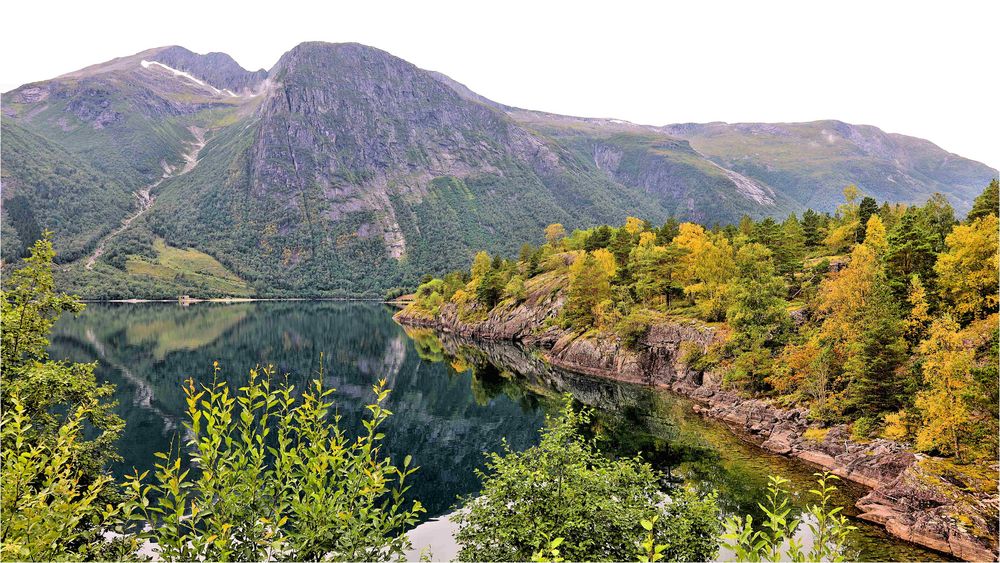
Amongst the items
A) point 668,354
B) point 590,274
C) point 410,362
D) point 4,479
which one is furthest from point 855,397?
point 410,362

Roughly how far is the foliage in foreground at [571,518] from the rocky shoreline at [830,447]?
53.8 feet

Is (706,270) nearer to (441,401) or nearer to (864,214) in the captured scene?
(864,214)

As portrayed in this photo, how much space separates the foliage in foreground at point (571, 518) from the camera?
48.6 ft

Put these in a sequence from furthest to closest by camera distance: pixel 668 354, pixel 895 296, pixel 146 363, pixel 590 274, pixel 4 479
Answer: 1. pixel 590 274
2. pixel 146 363
3. pixel 668 354
4. pixel 895 296
5. pixel 4 479

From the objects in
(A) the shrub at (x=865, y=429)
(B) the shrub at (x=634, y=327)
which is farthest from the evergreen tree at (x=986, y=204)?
(B) the shrub at (x=634, y=327)

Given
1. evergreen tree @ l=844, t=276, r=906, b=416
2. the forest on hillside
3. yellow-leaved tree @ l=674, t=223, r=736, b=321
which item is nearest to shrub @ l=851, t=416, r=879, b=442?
the forest on hillside

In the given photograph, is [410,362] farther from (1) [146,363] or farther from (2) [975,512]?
(2) [975,512]

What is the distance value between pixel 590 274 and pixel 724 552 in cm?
6693

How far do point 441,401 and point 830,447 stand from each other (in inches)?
1657

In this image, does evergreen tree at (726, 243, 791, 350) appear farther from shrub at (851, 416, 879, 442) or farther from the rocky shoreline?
shrub at (851, 416, 879, 442)

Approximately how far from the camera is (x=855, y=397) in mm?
35938

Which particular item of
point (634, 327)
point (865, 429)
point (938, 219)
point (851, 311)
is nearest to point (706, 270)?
point (634, 327)

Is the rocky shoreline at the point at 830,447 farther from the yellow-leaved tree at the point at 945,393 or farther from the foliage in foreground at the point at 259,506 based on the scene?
the foliage in foreground at the point at 259,506

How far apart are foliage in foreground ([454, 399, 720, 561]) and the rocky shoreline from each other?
53.8ft
